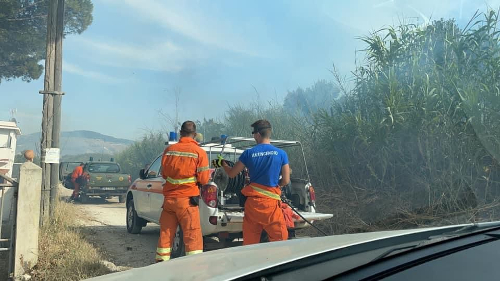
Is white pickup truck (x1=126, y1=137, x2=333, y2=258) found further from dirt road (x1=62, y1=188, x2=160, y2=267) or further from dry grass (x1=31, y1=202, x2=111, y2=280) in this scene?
dry grass (x1=31, y1=202, x2=111, y2=280)

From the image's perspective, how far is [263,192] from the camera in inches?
188

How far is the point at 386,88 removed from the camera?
7.76m

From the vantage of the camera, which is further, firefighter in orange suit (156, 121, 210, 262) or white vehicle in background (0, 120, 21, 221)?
white vehicle in background (0, 120, 21, 221)

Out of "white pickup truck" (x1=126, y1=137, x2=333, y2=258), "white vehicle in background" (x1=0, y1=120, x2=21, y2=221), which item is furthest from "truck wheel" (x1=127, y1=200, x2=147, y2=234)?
"white vehicle in background" (x1=0, y1=120, x2=21, y2=221)

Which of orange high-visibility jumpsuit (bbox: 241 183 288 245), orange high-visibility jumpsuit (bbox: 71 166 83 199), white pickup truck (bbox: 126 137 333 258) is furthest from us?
orange high-visibility jumpsuit (bbox: 71 166 83 199)

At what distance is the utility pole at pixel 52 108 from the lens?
23.9 feet

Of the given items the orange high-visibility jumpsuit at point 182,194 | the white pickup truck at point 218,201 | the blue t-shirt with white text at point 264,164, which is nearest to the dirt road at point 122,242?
the white pickup truck at point 218,201

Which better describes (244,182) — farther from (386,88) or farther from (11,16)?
(11,16)

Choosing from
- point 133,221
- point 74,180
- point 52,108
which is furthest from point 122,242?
point 74,180

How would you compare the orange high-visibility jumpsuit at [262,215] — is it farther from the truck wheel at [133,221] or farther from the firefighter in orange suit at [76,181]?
the firefighter in orange suit at [76,181]

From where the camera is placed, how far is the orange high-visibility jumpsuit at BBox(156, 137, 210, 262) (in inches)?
188

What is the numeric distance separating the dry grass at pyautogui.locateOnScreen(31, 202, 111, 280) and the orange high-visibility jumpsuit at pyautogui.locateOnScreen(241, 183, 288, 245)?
1.85 m

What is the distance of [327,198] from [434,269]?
7.23 m

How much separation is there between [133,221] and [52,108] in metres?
2.57
